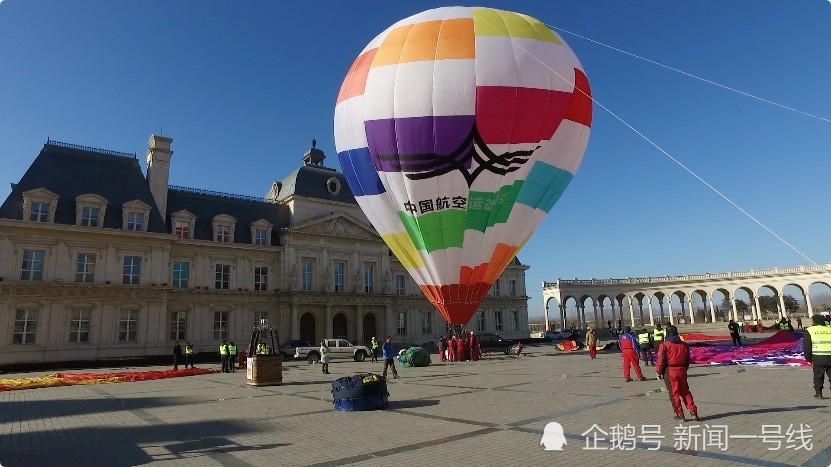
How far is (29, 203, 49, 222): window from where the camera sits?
32344 mm

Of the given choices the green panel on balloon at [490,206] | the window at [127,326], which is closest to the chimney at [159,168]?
the window at [127,326]

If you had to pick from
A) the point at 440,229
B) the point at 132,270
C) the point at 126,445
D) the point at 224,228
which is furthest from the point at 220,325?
the point at 126,445

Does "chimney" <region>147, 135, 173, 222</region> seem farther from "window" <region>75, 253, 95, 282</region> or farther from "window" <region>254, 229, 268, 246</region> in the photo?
"window" <region>254, 229, 268, 246</region>

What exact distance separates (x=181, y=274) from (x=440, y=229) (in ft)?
99.0

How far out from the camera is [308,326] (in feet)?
144

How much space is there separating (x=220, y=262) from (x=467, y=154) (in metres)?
31.8

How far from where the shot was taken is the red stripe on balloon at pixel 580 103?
1623cm

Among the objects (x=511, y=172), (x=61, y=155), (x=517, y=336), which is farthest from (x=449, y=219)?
(x=517, y=336)

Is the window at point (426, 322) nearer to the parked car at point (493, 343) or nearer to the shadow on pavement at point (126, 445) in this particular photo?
the parked car at point (493, 343)

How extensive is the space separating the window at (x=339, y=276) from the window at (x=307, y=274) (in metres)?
2.33

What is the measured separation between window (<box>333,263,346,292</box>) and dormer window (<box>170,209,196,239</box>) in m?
13.1

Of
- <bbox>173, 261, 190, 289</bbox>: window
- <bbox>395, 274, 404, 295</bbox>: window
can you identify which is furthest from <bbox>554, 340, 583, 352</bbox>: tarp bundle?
<bbox>173, 261, 190, 289</bbox>: window

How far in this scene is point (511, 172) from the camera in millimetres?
15523

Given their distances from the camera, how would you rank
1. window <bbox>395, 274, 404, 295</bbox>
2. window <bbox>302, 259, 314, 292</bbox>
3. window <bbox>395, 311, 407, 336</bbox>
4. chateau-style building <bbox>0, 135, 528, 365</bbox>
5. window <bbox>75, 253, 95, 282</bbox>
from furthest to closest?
window <bbox>395, 274, 404, 295</bbox>, window <bbox>395, 311, 407, 336</bbox>, window <bbox>302, 259, 314, 292</bbox>, window <bbox>75, 253, 95, 282</bbox>, chateau-style building <bbox>0, 135, 528, 365</bbox>
